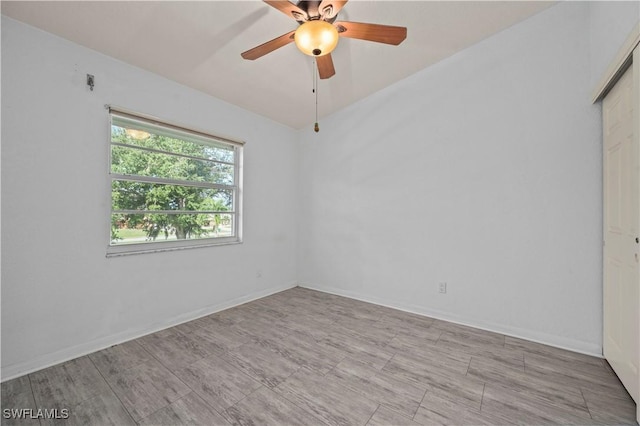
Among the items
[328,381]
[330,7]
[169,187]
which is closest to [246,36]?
[330,7]

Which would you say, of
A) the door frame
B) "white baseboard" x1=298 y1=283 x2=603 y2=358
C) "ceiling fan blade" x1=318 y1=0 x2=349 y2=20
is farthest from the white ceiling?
"white baseboard" x1=298 y1=283 x2=603 y2=358

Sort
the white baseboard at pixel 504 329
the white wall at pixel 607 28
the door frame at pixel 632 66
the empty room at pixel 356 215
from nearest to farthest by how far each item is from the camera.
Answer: the door frame at pixel 632 66 < the white wall at pixel 607 28 < the empty room at pixel 356 215 < the white baseboard at pixel 504 329

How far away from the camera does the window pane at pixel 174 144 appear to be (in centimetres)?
257

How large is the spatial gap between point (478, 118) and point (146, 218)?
3.73m

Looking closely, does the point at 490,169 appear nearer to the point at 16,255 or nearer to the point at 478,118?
the point at 478,118

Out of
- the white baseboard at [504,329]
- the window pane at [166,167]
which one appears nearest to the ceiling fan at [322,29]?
the window pane at [166,167]

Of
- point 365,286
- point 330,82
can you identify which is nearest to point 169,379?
point 365,286

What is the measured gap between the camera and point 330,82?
3.29m

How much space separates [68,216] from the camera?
2184mm

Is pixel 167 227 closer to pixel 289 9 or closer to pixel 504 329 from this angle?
pixel 289 9

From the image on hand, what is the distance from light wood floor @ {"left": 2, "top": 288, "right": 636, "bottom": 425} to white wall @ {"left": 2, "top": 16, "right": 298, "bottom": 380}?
0.83 ft

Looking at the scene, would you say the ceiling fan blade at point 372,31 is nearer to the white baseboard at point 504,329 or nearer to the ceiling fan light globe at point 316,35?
the ceiling fan light globe at point 316,35

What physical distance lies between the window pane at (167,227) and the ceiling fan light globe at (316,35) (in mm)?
2333

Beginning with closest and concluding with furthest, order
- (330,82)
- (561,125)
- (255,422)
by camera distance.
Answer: (255,422)
(561,125)
(330,82)
